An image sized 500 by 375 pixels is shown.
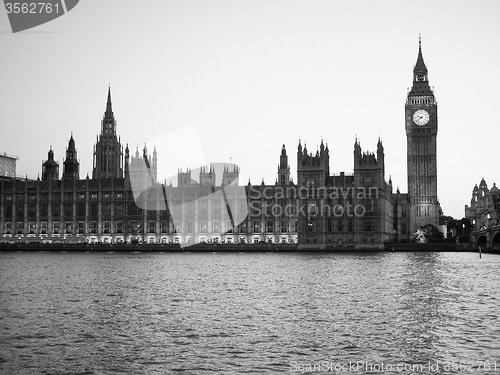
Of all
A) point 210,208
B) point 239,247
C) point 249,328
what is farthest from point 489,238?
point 249,328

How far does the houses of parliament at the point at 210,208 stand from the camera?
167875 mm

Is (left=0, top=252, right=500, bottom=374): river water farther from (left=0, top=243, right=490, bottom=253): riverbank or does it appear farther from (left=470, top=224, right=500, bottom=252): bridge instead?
(left=0, top=243, right=490, bottom=253): riverbank

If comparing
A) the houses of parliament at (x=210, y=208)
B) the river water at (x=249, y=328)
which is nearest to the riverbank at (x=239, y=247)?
the houses of parliament at (x=210, y=208)

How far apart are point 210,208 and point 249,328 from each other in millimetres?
145425

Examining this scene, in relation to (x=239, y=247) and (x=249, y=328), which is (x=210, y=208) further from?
(x=249, y=328)

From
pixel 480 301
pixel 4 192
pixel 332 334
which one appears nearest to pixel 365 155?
pixel 4 192

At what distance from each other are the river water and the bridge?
75.7m

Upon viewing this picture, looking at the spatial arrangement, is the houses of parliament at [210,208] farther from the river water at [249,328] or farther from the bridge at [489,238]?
the river water at [249,328]

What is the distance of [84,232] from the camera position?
186000 millimetres

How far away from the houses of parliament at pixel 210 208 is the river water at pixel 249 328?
106237mm

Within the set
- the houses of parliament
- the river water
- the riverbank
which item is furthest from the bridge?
the river water

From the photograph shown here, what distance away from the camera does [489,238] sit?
140 metres

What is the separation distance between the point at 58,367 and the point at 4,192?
587ft

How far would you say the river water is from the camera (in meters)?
26.8
